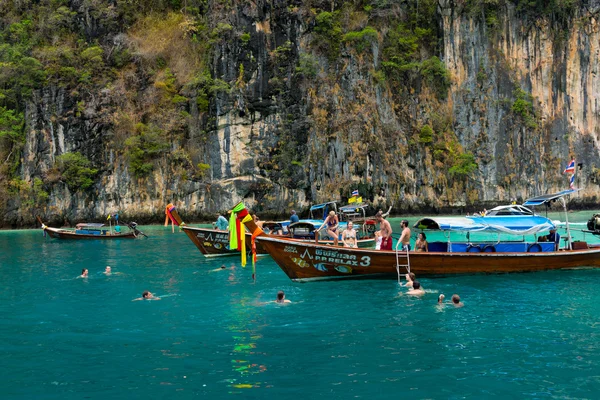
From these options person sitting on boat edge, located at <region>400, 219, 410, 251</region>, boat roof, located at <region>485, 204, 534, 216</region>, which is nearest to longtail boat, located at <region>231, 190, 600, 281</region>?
person sitting on boat edge, located at <region>400, 219, 410, 251</region>

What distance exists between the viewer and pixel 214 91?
5469 cm

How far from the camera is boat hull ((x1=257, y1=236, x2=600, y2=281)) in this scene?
58.0 ft

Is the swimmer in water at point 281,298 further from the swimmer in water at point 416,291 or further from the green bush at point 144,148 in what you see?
the green bush at point 144,148

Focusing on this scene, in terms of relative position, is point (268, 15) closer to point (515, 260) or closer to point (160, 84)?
point (160, 84)

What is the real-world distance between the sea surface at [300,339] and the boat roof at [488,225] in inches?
69.2

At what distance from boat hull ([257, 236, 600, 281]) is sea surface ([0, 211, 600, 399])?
400 millimetres

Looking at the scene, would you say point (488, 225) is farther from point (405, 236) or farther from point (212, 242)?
point (212, 242)

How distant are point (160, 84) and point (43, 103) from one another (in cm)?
1207

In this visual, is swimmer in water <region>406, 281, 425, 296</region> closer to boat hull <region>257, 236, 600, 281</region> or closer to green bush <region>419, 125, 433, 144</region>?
boat hull <region>257, 236, 600, 281</region>

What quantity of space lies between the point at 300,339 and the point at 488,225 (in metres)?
11.0

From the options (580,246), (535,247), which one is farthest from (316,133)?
(580,246)

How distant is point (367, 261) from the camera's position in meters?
17.8

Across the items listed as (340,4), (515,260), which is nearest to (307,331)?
(515,260)

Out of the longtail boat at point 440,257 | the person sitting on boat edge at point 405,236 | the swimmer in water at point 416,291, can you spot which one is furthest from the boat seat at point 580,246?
the swimmer in water at point 416,291
